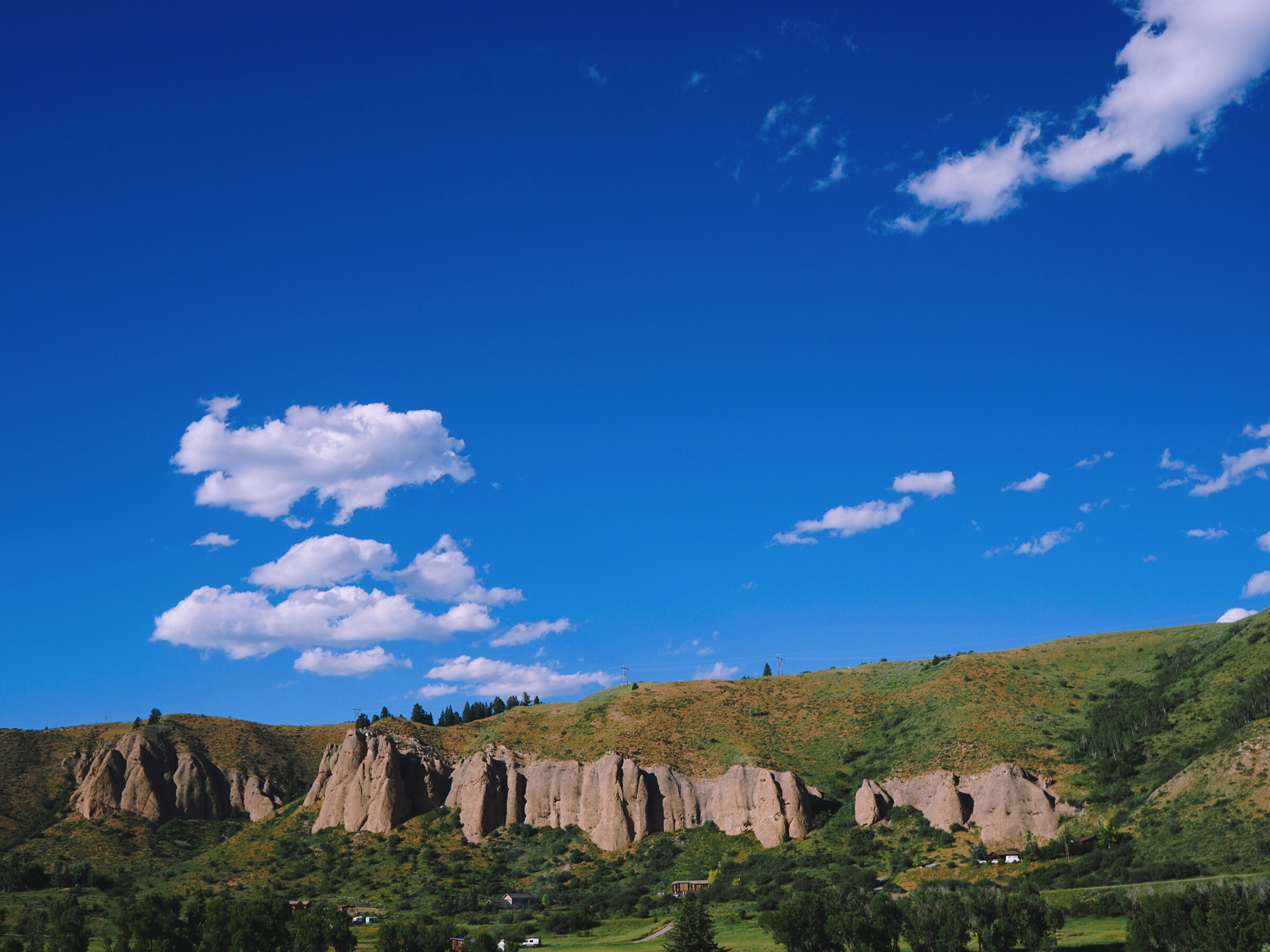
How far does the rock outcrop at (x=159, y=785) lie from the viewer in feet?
412

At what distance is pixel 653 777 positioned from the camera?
116 meters

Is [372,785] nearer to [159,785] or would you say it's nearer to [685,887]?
[159,785]

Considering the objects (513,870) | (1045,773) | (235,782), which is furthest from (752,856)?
(235,782)

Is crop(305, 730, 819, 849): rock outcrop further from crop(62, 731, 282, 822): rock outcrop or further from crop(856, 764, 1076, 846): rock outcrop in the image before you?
crop(62, 731, 282, 822): rock outcrop

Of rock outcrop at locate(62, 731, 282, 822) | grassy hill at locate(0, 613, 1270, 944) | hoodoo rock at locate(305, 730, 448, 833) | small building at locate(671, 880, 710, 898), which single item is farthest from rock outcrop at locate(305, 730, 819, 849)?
rock outcrop at locate(62, 731, 282, 822)

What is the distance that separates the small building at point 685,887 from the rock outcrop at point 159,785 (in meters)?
63.9

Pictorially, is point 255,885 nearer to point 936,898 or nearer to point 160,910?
point 160,910

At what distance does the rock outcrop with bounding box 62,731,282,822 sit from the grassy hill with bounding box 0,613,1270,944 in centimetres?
258

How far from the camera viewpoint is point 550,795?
390 feet

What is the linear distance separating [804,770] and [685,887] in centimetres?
2932

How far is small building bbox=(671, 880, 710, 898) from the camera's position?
94.4m

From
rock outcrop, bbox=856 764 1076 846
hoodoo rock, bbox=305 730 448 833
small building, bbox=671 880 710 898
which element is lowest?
small building, bbox=671 880 710 898

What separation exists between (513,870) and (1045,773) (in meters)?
59.5

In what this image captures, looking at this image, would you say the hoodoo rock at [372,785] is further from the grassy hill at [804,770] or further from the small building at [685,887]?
the small building at [685,887]
